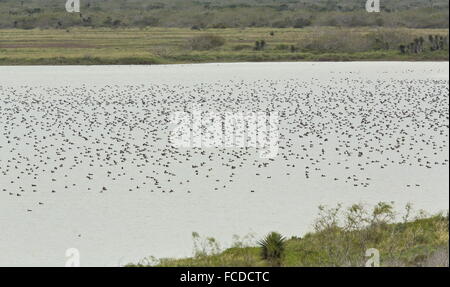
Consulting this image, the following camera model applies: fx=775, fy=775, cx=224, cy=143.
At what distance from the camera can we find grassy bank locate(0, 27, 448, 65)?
8250 centimetres

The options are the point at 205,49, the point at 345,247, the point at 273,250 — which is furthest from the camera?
the point at 205,49

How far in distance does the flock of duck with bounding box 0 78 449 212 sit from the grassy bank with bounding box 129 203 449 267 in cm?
672

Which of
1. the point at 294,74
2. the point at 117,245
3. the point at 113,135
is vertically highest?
the point at 294,74

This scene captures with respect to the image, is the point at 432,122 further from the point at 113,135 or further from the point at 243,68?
the point at 243,68

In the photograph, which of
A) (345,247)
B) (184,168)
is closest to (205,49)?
(184,168)

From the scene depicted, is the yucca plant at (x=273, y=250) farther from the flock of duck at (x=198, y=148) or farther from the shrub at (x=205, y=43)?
the shrub at (x=205, y=43)

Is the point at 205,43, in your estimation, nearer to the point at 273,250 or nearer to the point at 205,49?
the point at 205,49

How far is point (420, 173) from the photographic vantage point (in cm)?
2689

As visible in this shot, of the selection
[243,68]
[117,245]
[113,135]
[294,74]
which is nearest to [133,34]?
[243,68]

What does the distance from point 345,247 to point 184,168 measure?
40.9 ft

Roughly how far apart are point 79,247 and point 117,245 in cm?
92

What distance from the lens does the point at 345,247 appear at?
17016 millimetres
